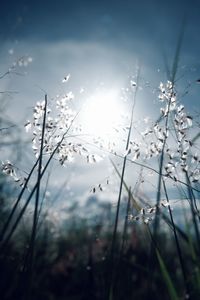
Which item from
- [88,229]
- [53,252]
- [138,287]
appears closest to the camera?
[138,287]

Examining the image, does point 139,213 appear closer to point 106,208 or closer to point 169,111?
point 169,111

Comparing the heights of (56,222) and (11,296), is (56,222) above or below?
above

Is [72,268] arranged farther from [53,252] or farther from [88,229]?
[88,229]

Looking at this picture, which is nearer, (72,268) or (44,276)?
(44,276)

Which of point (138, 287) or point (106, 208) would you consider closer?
point (106, 208)

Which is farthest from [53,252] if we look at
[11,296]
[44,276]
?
[11,296]

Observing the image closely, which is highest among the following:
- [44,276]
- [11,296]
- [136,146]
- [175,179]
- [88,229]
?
[88,229]

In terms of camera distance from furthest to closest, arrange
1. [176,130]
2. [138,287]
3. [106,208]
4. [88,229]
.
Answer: [88,229], [138,287], [106,208], [176,130]

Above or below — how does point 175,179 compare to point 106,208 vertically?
below

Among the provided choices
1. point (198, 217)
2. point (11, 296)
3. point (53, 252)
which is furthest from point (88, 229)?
point (198, 217)
